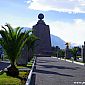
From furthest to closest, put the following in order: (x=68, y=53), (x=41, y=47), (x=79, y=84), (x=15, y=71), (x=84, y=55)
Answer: (x=41, y=47), (x=68, y=53), (x=84, y=55), (x=15, y=71), (x=79, y=84)

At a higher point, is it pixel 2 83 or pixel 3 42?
pixel 3 42

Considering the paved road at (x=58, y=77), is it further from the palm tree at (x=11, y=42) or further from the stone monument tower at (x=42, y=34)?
the stone monument tower at (x=42, y=34)

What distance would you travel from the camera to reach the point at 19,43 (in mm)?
24953

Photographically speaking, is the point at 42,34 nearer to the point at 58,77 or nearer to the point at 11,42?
the point at 11,42

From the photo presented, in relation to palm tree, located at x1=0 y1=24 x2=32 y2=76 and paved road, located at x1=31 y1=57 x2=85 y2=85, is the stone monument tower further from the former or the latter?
palm tree, located at x1=0 y1=24 x2=32 y2=76

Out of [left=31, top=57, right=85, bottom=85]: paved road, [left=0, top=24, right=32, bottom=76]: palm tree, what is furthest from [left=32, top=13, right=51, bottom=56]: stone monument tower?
[left=0, top=24, right=32, bottom=76]: palm tree

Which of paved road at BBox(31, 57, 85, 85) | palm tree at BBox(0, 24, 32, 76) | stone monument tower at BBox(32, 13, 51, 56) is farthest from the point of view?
stone monument tower at BBox(32, 13, 51, 56)

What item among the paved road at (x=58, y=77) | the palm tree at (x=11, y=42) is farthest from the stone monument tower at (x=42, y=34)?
the palm tree at (x=11, y=42)

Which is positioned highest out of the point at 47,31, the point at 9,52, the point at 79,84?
the point at 47,31

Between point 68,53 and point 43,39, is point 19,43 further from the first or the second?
point 43,39

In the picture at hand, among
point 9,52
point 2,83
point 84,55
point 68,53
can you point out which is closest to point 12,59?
point 9,52

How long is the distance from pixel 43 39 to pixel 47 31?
4.57 m

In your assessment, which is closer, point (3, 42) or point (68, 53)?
point (3, 42)

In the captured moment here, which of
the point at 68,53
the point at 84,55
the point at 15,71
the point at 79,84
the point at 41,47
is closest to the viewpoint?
the point at 79,84
